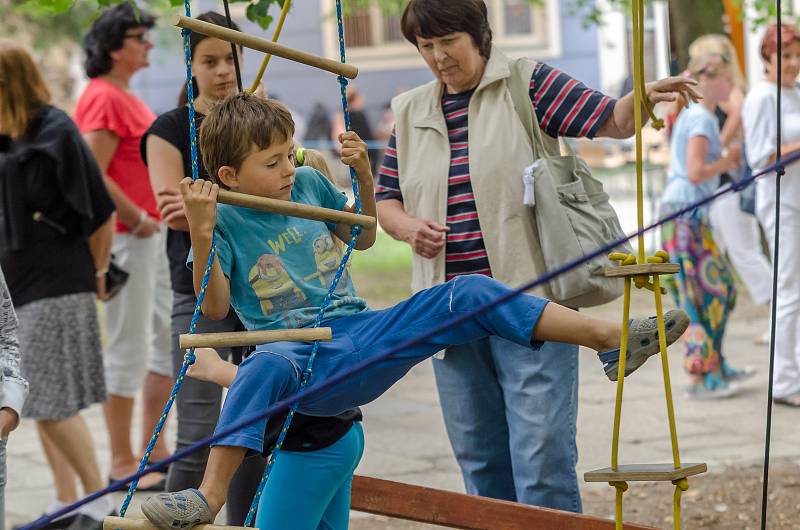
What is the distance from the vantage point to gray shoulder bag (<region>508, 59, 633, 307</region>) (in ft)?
11.9

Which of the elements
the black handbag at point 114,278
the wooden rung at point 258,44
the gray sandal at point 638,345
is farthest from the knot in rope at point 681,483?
the black handbag at point 114,278

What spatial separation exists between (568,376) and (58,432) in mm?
2210

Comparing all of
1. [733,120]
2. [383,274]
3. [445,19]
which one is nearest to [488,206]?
[445,19]

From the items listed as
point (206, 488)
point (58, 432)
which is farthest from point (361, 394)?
point (58, 432)

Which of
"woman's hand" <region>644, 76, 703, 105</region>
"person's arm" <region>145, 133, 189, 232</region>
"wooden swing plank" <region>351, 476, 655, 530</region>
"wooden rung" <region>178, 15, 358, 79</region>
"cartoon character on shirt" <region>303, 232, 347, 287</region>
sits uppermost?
"wooden rung" <region>178, 15, 358, 79</region>

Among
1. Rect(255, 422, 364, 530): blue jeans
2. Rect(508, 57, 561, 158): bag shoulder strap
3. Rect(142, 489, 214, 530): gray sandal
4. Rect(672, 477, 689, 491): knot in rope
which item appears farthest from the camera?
Rect(508, 57, 561, 158): bag shoulder strap

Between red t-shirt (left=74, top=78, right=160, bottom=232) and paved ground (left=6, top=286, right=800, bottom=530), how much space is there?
1.46 meters

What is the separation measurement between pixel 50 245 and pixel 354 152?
7.37 ft

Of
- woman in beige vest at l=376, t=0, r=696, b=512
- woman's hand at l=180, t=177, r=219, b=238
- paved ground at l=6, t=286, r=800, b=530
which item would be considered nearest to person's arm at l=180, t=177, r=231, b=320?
woman's hand at l=180, t=177, r=219, b=238

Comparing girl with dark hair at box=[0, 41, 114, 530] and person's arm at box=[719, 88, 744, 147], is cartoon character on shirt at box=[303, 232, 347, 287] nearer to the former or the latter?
girl with dark hair at box=[0, 41, 114, 530]

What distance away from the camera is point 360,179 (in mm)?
3080

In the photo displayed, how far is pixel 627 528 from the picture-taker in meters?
3.06

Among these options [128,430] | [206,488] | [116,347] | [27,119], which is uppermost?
[27,119]

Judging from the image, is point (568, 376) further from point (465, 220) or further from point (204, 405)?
point (204, 405)
